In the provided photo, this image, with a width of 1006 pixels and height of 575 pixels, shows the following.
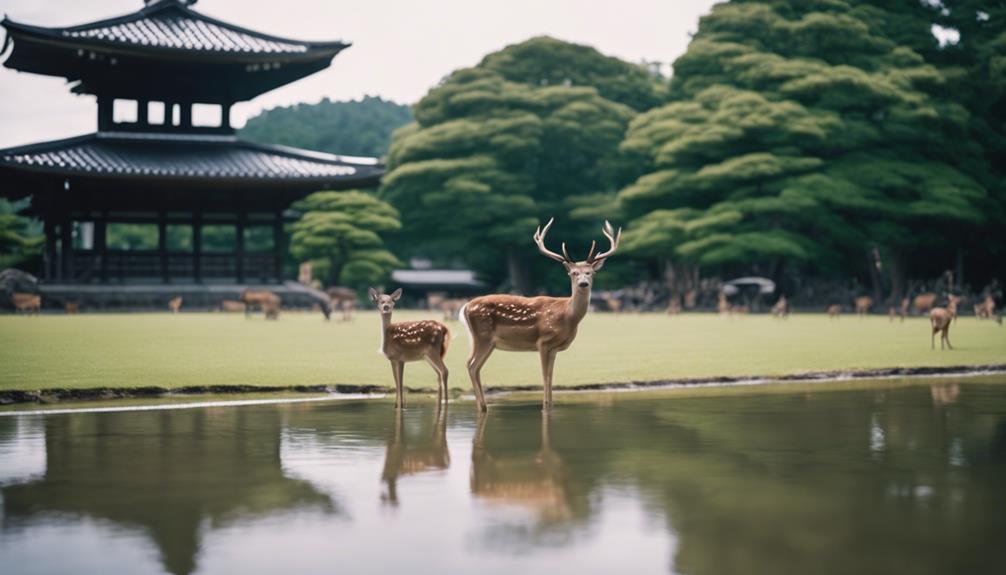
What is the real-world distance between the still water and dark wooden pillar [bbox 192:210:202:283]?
2811 cm

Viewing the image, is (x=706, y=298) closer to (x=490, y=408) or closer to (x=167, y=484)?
(x=490, y=408)

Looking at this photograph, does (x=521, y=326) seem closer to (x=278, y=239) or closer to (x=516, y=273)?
(x=278, y=239)

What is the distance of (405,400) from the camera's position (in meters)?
12.6

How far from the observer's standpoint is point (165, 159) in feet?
121

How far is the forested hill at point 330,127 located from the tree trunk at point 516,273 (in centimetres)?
2385

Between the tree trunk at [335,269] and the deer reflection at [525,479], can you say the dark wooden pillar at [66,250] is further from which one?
the deer reflection at [525,479]

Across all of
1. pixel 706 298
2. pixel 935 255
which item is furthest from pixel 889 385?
pixel 935 255

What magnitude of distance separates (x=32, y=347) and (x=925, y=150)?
120ft

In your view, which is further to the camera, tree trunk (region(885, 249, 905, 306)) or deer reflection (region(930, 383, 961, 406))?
tree trunk (region(885, 249, 905, 306))

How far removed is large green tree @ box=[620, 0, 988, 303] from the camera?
42344mm

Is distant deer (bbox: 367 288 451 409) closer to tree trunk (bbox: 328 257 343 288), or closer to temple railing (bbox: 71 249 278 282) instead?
temple railing (bbox: 71 249 278 282)

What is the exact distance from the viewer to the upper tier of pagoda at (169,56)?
35938mm

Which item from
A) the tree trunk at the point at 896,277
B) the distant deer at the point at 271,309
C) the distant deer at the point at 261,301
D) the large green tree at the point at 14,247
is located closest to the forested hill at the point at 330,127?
the large green tree at the point at 14,247

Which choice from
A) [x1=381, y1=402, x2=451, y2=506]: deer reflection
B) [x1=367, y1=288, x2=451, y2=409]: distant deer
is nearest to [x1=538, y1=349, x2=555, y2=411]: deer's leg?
[x1=367, y1=288, x2=451, y2=409]: distant deer
